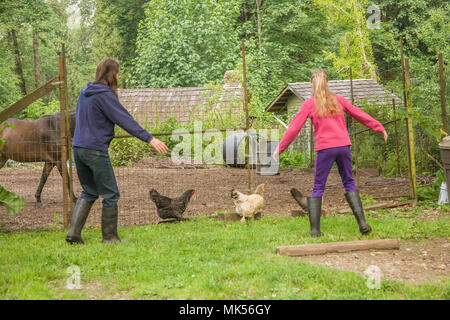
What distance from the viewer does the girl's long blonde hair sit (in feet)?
18.4

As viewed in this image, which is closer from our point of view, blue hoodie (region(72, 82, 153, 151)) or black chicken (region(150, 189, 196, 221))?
blue hoodie (region(72, 82, 153, 151))

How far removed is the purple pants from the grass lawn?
0.62 meters

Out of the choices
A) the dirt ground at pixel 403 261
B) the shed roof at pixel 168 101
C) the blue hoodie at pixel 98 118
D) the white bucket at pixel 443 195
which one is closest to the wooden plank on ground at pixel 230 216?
the blue hoodie at pixel 98 118

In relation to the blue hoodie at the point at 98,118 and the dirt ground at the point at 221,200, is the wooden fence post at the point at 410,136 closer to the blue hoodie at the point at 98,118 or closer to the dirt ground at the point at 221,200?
the dirt ground at the point at 221,200

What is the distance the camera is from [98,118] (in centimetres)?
566

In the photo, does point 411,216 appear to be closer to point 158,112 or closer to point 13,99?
point 158,112

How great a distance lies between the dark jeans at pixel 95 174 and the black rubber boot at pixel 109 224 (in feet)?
0.25

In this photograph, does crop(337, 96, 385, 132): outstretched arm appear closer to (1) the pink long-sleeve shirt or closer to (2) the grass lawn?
(1) the pink long-sleeve shirt

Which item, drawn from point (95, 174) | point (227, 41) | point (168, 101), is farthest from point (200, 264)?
point (227, 41)

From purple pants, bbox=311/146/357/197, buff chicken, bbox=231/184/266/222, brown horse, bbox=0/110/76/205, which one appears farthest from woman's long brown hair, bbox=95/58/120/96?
brown horse, bbox=0/110/76/205

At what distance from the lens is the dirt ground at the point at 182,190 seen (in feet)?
26.3

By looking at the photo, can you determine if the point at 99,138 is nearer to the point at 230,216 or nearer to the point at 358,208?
the point at 230,216
